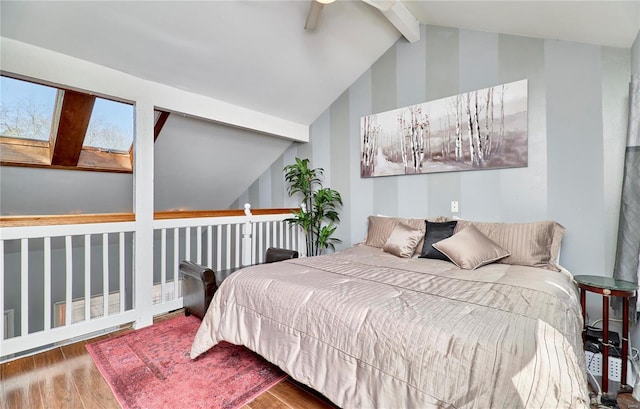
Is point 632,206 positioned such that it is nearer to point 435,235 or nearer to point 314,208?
point 435,235

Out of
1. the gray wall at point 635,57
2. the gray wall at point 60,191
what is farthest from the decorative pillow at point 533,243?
the gray wall at point 60,191

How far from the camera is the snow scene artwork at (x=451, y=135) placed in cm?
254

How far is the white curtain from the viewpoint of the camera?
1813 mm

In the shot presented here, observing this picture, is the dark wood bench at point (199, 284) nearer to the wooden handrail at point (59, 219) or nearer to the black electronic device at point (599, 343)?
the wooden handrail at point (59, 219)

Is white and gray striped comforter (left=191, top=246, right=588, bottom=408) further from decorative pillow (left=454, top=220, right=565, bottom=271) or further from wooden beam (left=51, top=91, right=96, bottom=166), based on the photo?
wooden beam (left=51, top=91, right=96, bottom=166)

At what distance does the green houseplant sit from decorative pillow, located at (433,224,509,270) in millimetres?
1712

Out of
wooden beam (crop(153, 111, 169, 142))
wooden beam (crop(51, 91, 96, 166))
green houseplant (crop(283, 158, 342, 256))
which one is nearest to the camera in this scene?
wooden beam (crop(51, 91, 96, 166))

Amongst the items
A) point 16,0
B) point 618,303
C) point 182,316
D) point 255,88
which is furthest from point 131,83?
point 618,303

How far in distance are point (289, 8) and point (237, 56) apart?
0.65 m

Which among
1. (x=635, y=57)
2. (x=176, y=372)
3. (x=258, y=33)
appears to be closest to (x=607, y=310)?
(x=635, y=57)

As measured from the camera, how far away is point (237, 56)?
9.10 feet

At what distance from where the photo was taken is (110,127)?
10.5 ft

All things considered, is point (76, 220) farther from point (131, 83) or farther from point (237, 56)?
point (237, 56)

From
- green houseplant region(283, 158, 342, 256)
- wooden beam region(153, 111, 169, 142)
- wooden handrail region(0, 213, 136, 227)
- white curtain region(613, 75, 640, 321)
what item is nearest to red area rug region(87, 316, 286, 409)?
wooden handrail region(0, 213, 136, 227)
